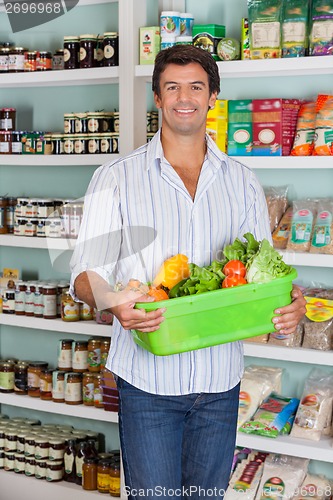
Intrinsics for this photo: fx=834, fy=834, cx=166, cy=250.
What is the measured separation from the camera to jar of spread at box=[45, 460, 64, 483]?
3607mm

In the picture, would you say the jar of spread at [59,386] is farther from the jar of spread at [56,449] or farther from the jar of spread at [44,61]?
the jar of spread at [44,61]

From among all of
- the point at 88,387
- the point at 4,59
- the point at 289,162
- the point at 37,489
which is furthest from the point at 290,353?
the point at 4,59

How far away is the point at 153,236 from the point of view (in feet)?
6.75

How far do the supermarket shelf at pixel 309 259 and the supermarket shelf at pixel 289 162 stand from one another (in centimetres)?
31

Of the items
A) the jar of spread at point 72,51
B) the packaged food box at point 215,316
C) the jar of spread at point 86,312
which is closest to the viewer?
the packaged food box at point 215,316

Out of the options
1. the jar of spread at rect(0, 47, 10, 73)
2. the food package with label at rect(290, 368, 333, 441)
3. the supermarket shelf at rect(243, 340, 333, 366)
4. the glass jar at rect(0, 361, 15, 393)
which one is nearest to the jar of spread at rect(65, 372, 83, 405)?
the glass jar at rect(0, 361, 15, 393)

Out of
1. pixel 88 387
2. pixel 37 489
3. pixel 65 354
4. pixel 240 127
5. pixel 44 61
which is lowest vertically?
pixel 37 489

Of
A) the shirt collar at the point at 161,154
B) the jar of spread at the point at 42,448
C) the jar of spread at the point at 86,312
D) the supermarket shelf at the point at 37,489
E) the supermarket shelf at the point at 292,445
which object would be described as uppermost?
the shirt collar at the point at 161,154

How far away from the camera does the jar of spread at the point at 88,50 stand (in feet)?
10.9

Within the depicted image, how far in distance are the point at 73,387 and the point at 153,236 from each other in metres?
1.64

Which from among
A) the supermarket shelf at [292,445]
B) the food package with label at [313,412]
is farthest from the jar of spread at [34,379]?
the food package with label at [313,412]

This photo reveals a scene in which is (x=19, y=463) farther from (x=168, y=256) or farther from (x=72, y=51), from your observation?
(x=168, y=256)

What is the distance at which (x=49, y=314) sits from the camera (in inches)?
141

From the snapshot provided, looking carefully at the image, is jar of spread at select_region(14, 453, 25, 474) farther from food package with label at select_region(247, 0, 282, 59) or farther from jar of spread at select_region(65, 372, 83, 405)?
food package with label at select_region(247, 0, 282, 59)
